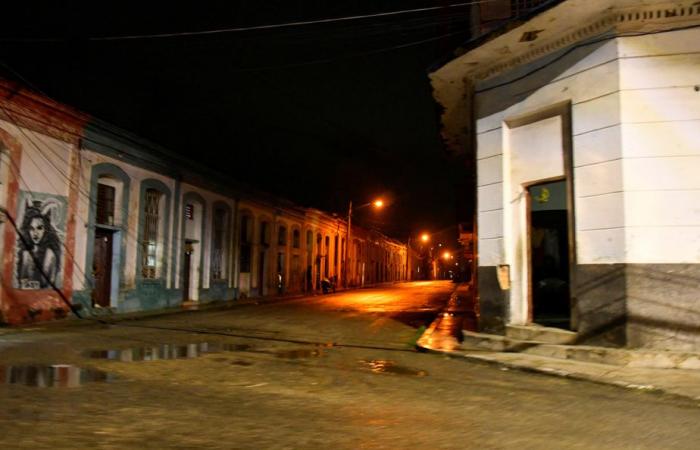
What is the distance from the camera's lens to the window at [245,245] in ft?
93.4

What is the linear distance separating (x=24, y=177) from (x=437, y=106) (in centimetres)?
1096

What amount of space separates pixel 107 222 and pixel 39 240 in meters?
3.07

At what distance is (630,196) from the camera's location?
28.9ft

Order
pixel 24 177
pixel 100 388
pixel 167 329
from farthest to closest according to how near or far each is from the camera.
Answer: pixel 24 177 → pixel 167 329 → pixel 100 388

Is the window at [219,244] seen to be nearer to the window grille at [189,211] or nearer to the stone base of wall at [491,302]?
the window grille at [189,211]

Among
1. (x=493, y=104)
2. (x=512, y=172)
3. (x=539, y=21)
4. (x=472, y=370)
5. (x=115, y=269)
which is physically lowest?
(x=472, y=370)

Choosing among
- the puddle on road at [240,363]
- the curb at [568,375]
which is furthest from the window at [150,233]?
the curb at [568,375]

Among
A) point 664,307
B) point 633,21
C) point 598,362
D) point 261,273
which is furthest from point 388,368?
point 261,273

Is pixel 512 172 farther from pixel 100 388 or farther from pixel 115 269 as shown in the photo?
pixel 115 269

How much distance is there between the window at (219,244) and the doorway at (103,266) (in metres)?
6.73

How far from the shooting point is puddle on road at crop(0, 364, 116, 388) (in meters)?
6.80

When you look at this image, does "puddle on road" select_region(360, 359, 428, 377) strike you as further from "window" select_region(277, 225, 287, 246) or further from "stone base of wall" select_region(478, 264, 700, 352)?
"window" select_region(277, 225, 287, 246)

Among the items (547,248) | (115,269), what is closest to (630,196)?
(547,248)

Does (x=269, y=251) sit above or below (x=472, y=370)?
above
